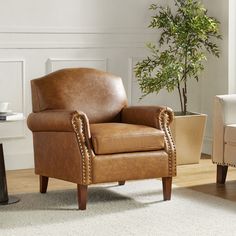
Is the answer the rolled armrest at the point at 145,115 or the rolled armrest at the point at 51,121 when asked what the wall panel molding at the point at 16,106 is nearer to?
the rolled armrest at the point at 51,121

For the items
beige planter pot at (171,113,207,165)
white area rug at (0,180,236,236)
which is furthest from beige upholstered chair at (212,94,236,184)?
beige planter pot at (171,113,207,165)

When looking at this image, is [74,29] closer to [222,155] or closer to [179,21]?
[179,21]

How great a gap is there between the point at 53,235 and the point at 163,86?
7.87 ft

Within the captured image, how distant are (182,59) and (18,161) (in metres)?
1.65

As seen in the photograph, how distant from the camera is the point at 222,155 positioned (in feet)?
15.3

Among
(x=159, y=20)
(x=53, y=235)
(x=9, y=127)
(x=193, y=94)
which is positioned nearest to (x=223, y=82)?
(x=193, y=94)

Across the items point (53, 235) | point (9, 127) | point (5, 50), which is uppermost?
point (5, 50)

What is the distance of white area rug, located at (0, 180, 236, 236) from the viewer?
137 inches

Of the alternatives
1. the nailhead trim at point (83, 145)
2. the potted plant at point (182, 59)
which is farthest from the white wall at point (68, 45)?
the nailhead trim at point (83, 145)

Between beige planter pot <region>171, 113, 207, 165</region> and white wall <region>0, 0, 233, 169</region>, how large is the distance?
1.70ft

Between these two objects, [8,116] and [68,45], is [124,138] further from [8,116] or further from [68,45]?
[68,45]

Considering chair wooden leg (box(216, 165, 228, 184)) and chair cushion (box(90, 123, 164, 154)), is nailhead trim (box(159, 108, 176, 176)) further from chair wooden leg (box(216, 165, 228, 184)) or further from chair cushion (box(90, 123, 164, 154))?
chair wooden leg (box(216, 165, 228, 184))

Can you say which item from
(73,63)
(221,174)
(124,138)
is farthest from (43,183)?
(73,63)

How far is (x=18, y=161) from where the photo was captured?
537 centimetres
